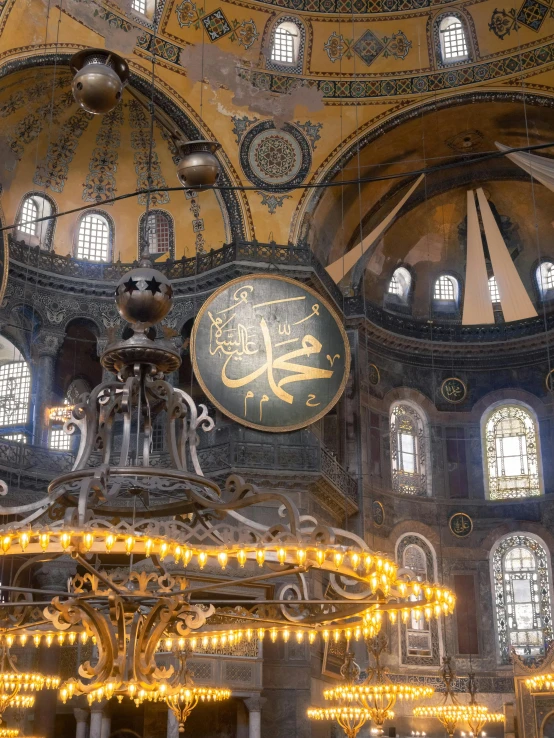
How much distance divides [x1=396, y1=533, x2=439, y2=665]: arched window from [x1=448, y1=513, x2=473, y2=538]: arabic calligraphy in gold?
567 mm

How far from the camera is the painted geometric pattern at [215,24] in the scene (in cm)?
1623

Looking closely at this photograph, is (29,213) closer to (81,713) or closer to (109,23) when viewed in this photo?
(109,23)

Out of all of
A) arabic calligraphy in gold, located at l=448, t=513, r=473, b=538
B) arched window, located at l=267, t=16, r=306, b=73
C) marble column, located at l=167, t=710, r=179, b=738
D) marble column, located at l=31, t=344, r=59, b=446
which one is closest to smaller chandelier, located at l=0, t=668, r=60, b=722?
marble column, located at l=167, t=710, r=179, b=738

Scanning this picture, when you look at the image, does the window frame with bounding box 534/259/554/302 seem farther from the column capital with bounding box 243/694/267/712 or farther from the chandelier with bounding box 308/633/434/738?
the column capital with bounding box 243/694/267/712

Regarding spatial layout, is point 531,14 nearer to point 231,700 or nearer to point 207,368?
point 207,368

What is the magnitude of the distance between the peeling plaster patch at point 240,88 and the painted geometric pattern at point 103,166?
1573 millimetres

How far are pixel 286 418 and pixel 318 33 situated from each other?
6549 mm

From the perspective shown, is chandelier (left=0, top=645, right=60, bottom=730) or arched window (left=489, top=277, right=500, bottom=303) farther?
arched window (left=489, top=277, right=500, bottom=303)

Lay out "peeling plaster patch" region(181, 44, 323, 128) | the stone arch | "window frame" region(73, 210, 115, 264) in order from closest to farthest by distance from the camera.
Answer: the stone arch → "peeling plaster patch" region(181, 44, 323, 128) → "window frame" region(73, 210, 115, 264)

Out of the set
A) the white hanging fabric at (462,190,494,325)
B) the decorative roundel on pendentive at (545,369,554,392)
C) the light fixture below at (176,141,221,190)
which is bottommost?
the light fixture below at (176,141,221,190)

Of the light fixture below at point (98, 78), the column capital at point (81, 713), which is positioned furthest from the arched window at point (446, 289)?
the light fixture below at point (98, 78)

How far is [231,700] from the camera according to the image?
14.9m

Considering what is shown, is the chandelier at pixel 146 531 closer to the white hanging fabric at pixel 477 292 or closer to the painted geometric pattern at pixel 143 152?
the painted geometric pattern at pixel 143 152

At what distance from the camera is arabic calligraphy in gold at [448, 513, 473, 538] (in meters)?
18.3
